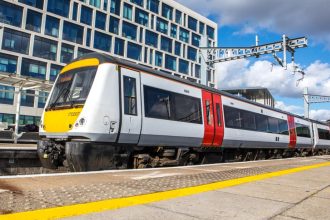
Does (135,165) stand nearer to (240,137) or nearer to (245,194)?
(245,194)

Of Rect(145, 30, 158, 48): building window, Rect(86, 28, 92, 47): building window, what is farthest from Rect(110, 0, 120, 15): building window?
Rect(145, 30, 158, 48): building window

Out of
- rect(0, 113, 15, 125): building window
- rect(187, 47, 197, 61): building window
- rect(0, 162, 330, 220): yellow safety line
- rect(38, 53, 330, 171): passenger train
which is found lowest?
A: rect(0, 162, 330, 220): yellow safety line

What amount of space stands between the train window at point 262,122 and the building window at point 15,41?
32485 millimetres

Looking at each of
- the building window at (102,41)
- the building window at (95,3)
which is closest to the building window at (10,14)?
the building window at (95,3)

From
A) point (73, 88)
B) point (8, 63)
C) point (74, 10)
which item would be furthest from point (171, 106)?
point (74, 10)

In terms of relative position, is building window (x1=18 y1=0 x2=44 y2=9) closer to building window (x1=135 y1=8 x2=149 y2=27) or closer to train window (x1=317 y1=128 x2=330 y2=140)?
building window (x1=135 y1=8 x2=149 y2=27)

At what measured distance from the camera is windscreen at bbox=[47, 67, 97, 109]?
816 centimetres

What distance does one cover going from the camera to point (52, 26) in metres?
42.4

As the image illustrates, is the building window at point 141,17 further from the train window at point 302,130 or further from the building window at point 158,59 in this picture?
the train window at point 302,130

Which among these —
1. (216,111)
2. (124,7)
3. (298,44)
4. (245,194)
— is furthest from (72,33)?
(245,194)

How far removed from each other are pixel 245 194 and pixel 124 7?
1882 inches

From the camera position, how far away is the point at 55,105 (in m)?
8.68

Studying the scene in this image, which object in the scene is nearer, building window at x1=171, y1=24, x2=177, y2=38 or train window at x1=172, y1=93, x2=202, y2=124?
train window at x1=172, y1=93, x2=202, y2=124

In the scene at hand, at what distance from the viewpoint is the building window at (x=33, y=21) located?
40312mm
